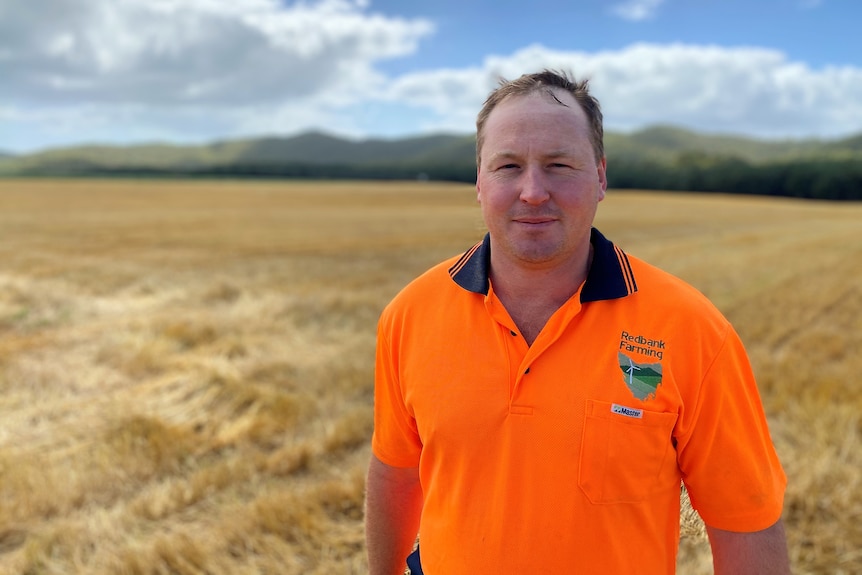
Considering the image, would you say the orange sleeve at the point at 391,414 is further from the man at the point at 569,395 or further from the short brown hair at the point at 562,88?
the short brown hair at the point at 562,88

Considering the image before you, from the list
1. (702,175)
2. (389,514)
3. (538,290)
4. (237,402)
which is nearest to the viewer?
(538,290)

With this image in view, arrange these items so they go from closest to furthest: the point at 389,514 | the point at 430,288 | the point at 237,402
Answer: the point at 430,288
the point at 389,514
the point at 237,402

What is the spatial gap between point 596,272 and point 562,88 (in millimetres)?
564

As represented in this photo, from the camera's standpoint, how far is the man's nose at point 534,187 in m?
1.85

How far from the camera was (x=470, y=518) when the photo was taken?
1952 millimetres

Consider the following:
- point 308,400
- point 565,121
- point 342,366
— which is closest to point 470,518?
point 565,121

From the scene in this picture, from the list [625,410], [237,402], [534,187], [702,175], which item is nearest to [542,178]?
[534,187]

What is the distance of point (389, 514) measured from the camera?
7.75 ft

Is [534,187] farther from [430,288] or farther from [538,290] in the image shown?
[430,288]

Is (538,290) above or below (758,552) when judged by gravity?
above

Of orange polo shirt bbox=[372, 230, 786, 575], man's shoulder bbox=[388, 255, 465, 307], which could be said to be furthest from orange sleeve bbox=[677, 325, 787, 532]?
man's shoulder bbox=[388, 255, 465, 307]

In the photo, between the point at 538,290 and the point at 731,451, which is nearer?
the point at 731,451

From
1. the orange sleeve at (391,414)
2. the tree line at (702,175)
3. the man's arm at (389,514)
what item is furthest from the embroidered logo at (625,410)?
the tree line at (702,175)

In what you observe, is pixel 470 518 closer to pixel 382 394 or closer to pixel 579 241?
pixel 382 394
